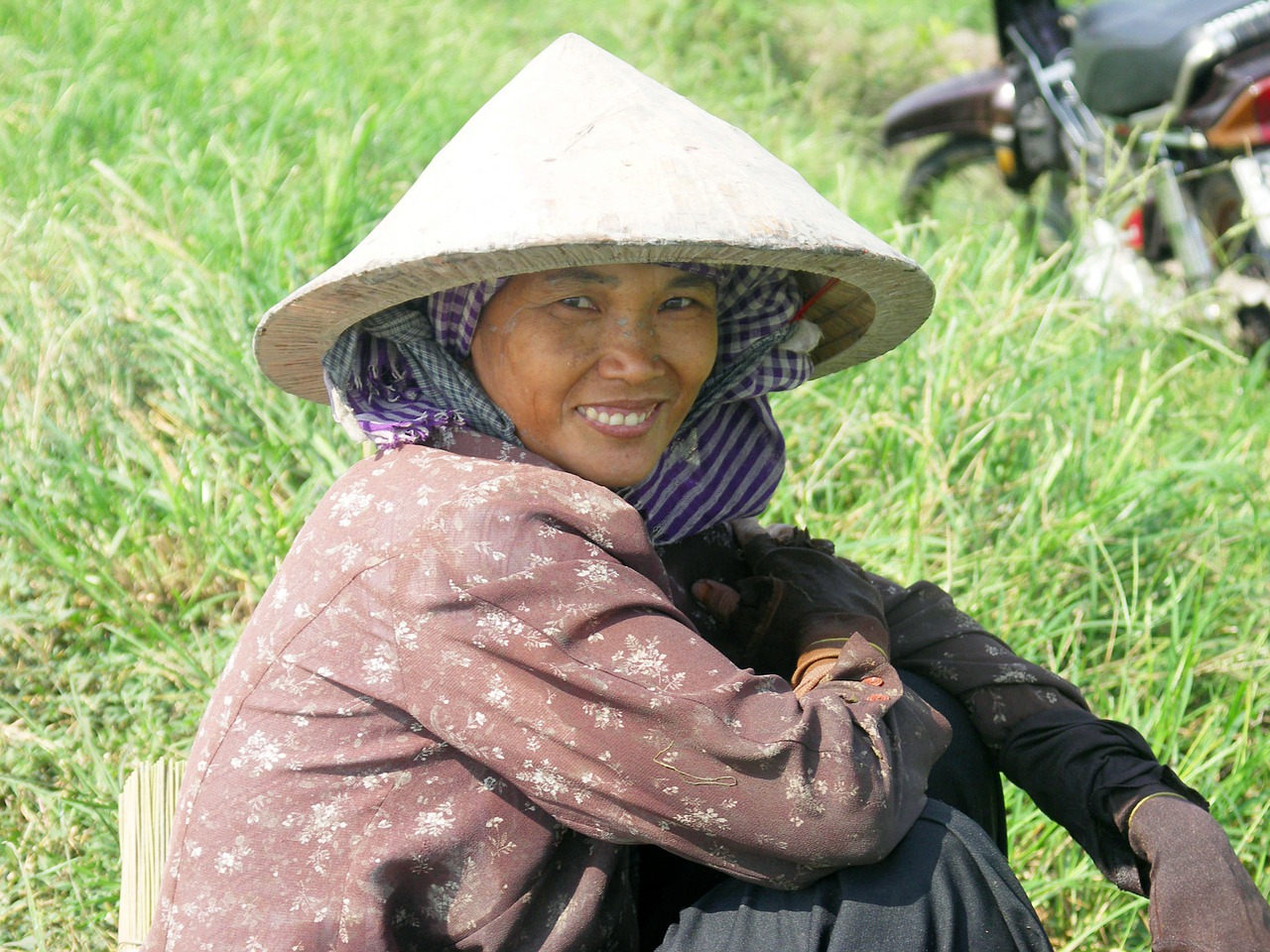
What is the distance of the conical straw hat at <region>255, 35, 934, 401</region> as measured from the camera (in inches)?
57.7

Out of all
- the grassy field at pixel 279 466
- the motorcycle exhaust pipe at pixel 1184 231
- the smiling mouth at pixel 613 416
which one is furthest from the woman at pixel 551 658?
the motorcycle exhaust pipe at pixel 1184 231

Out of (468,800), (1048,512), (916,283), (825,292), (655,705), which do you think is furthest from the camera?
(1048,512)

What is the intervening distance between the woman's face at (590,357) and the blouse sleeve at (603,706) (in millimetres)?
202

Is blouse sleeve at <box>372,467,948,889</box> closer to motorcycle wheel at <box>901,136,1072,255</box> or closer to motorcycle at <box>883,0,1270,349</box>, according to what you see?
motorcycle at <box>883,0,1270,349</box>

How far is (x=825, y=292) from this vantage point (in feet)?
6.36

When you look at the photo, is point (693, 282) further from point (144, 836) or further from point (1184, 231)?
point (1184, 231)

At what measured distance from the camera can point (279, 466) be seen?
2.69 metres

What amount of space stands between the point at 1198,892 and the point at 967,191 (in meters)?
4.59

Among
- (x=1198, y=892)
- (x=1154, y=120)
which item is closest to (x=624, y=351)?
(x=1198, y=892)

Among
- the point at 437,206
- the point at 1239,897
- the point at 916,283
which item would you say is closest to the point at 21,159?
the point at 437,206

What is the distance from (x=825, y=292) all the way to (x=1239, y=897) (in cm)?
94

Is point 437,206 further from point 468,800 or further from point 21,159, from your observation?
point 21,159

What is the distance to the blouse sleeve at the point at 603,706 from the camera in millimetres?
1387

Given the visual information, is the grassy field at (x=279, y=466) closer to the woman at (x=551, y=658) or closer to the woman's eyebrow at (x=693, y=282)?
the woman at (x=551, y=658)
